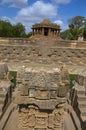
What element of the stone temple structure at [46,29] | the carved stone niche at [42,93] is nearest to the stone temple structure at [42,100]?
the carved stone niche at [42,93]

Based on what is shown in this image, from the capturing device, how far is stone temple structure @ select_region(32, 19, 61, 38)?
97.2ft

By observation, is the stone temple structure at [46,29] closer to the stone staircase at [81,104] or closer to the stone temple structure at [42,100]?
the stone temple structure at [42,100]

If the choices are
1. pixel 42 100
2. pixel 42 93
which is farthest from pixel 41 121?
A: pixel 42 93

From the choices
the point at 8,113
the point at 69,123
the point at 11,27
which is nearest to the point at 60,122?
the point at 69,123

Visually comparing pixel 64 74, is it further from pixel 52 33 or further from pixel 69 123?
pixel 52 33

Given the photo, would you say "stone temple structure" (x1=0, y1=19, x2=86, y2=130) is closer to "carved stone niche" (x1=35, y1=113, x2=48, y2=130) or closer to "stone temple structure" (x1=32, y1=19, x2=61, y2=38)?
"carved stone niche" (x1=35, y1=113, x2=48, y2=130)

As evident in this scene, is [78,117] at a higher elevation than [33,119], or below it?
below

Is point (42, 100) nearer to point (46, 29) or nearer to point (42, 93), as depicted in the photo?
point (42, 93)

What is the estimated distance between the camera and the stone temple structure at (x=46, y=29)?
97.2ft

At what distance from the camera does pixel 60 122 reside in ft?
17.2

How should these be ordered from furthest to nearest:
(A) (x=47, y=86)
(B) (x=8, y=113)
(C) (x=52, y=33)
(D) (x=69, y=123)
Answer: (C) (x=52, y=33), (B) (x=8, y=113), (D) (x=69, y=123), (A) (x=47, y=86)

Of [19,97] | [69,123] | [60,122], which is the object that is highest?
[19,97]

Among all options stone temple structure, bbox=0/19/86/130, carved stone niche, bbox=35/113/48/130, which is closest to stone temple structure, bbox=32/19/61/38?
stone temple structure, bbox=0/19/86/130

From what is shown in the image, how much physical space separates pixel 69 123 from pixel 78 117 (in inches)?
16.8
